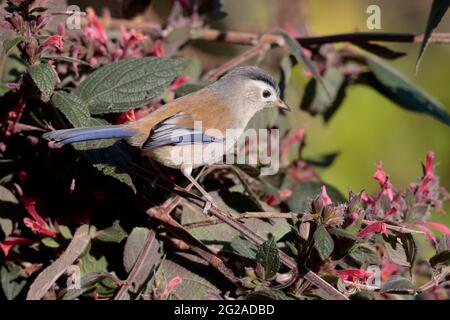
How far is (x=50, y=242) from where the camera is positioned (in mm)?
1978

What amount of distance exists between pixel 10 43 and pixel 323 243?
91 centimetres

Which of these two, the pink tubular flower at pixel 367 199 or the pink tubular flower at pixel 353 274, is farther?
the pink tubular flower at pixel 367 199

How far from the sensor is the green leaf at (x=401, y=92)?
2580 millimetres

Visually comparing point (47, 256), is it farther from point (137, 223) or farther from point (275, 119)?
point (275, 119)

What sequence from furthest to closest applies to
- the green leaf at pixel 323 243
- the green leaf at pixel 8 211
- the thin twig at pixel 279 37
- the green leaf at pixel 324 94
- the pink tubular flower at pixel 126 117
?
the green leaf at pixel 324 94, the thin twig at pixel 279 37, the pink tubular flower at pixel 126 117, the green leaf at pixel 8 211, the green leaf at pixel 323 243

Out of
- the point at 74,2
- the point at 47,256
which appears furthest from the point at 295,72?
the point at 47,256

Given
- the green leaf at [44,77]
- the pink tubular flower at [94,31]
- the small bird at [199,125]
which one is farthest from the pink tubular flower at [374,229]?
the pink tubular flower at [94,31]

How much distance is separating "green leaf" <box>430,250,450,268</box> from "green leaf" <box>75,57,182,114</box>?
0.88 m

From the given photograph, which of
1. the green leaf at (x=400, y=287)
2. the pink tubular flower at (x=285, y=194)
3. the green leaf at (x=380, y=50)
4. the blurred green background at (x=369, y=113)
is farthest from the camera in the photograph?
the blurred green background at (x=369, y=113)

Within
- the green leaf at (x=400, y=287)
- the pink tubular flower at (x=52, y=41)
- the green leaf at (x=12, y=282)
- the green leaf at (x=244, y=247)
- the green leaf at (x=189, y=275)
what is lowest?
the green leaf at (x=12, y=282)

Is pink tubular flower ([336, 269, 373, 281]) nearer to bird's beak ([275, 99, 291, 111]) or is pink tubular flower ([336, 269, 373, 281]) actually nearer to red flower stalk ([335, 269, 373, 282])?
red flower stalk ([335, 269, 373, 282])

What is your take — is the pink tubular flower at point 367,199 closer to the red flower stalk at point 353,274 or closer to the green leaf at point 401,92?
the red flower stalk at point 353,274

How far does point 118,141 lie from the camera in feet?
6.75

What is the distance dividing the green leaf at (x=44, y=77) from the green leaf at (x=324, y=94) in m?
1.25
